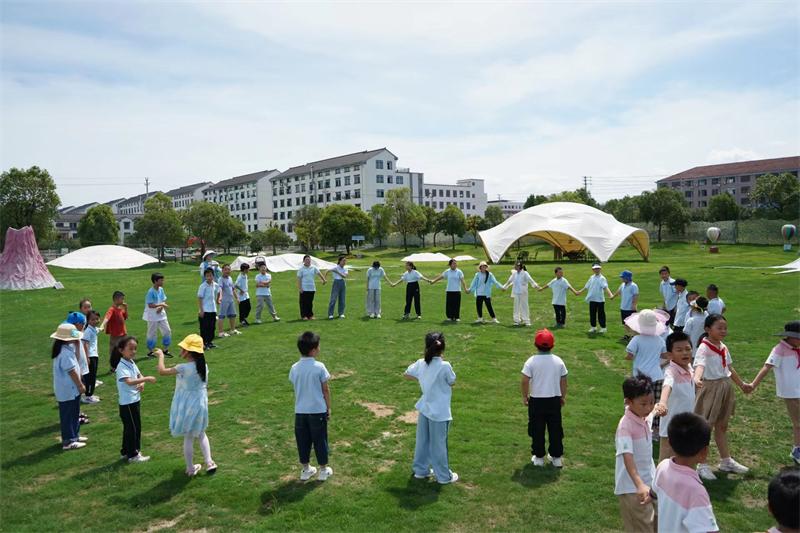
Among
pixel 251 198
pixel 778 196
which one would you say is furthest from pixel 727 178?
pixel 251 198

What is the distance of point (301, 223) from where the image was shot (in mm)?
77562

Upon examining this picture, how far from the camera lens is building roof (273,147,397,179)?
297 feet

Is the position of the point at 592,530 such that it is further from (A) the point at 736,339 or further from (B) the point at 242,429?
(A) the point at 736,339

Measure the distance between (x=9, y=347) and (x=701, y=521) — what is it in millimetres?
16878

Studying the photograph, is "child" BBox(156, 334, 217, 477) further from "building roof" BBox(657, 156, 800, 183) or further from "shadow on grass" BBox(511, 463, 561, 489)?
"building roof" BBox(657, 156, 800, 183)

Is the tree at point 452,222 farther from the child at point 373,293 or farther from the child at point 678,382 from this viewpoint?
the child at point 678,382

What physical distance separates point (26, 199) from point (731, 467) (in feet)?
187

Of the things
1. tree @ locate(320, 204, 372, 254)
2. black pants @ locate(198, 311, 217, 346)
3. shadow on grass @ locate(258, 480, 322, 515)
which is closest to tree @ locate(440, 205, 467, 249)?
tree @ locate(320, 204, 372, 254)

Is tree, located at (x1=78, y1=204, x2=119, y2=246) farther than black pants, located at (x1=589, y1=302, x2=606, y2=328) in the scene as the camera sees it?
Yes

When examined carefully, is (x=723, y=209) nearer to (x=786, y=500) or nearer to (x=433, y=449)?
(x=433, y=449)

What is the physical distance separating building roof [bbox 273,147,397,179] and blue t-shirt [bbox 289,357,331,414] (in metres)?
85.6

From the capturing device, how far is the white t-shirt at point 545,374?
6.05 m

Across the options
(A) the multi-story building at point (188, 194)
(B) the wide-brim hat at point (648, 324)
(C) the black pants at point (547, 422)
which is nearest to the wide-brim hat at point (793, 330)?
(B) the wide-brim hat at point (648, 324)

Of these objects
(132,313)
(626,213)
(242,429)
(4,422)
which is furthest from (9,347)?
(626,213)
